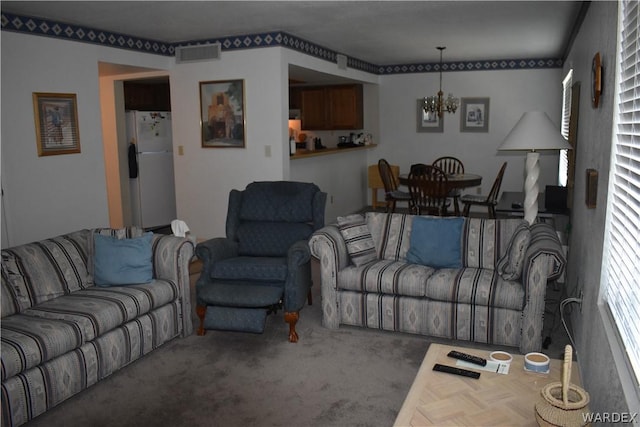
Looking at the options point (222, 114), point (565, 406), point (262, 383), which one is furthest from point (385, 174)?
point (565, 406)

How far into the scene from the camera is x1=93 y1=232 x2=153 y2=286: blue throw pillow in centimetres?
340

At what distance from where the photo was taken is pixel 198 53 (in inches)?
231

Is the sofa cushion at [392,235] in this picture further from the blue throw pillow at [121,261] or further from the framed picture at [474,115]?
the framed picture at [474,115]

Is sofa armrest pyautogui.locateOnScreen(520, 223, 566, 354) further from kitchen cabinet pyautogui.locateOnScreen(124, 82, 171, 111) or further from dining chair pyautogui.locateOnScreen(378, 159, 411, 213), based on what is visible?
kitchen cabinet pyautogui.locateOnScreen(124, 82, 171, 111)

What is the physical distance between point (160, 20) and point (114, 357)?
3.06 m

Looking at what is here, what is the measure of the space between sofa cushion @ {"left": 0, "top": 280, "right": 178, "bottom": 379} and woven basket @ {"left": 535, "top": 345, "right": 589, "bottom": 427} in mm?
2210

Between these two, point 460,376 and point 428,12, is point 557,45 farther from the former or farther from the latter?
point 460,376

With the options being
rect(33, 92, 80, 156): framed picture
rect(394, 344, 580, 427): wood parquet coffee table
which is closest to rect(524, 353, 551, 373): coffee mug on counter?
rect(394, 344, 580, 427): wood parquet coffee table

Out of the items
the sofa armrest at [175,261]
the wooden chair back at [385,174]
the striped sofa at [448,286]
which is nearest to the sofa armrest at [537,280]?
the striped sofa at [448,286]

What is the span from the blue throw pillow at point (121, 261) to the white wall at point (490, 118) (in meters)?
5.93

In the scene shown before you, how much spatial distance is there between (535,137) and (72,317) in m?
3.09

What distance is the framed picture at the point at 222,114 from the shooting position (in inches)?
228

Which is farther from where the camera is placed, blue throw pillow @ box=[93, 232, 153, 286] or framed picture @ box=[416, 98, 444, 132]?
framed picture @ box=[416, 98, 444, 132]

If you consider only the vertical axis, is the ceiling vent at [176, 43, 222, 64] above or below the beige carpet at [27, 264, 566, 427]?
above
